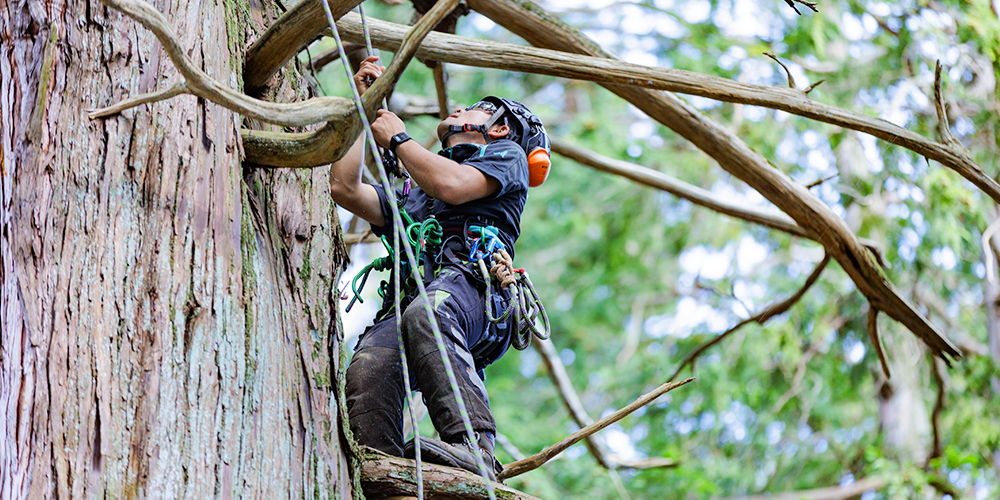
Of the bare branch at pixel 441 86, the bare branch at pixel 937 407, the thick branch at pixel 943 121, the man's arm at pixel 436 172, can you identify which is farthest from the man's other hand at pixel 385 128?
the bare branch at pixel 937 407

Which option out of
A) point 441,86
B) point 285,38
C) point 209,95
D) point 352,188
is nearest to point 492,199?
point 352,188

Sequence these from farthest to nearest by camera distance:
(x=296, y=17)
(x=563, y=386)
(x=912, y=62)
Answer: (x=912, y=62) < (x=563, y=386) < (x=296, y=17)

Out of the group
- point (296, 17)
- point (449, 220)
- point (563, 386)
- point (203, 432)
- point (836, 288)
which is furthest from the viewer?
point (836, 288)

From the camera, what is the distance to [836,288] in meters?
10.0

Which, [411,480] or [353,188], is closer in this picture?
[411,480]

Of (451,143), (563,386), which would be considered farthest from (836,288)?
(451,143)

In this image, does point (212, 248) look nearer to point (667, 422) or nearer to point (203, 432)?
point (203, 432)

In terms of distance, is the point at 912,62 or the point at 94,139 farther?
the point at 912,62

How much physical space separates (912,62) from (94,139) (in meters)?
8.51

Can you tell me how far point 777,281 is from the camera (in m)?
12.6

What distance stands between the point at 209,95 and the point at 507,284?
3.90 ft

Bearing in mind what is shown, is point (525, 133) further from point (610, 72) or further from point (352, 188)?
point (352, 188)

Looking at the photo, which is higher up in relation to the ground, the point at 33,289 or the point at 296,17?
the point at 296,17

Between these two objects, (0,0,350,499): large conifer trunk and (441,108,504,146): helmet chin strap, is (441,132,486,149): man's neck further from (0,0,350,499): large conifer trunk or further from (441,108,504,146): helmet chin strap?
(0,0,350,499): large conifer trunk
